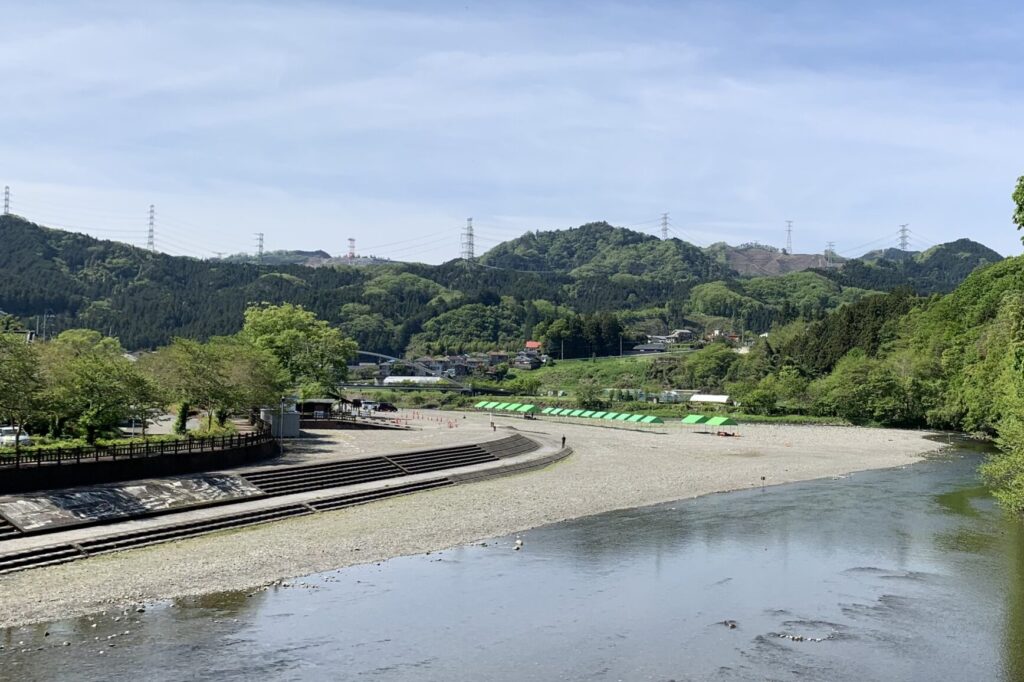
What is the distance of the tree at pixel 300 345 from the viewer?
78188mm

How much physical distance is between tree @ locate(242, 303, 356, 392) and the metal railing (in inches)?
1040

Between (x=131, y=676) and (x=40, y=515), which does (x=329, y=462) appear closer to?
(x=40, y=515)

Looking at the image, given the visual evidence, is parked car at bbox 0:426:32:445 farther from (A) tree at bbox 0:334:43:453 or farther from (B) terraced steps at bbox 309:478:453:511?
(B) terraced steps at bbox 309:478:453:511

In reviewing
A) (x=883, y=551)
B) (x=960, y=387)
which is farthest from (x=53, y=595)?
(x=960, y=387)

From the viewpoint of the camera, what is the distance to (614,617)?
28.1 meters

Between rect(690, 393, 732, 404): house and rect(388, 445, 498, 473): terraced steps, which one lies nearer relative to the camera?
rect(388, 445, 498, 473): terraced steps

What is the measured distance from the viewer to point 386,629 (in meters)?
26.7

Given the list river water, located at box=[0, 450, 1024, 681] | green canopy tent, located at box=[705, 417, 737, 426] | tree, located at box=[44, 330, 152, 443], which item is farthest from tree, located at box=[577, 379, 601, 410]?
tree, located at box=[44, 330, 152, 443]

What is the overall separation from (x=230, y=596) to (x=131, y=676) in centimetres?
721

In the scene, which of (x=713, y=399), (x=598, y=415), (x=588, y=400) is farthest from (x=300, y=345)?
(x=713, y=399)

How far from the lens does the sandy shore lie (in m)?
28.8

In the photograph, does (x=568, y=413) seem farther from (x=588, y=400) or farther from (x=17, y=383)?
(x=17, y=383)

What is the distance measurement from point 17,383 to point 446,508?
20114 mm

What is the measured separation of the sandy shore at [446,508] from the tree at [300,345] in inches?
411
